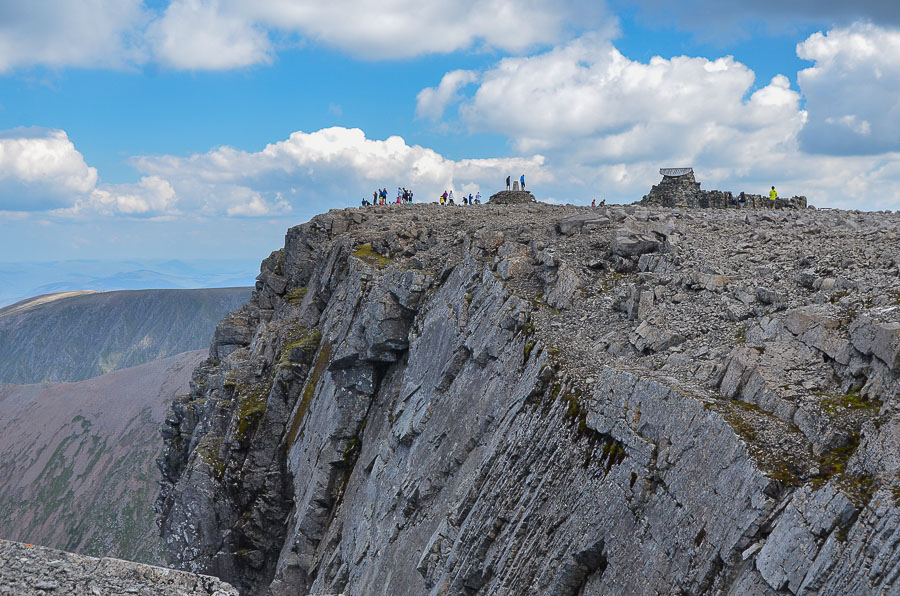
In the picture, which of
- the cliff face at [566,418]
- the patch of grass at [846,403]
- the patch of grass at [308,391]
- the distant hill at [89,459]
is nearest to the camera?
the cliff face at [566,418]

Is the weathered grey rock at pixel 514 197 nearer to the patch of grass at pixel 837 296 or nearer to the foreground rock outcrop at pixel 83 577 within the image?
the patch of grass at pixel 837 296

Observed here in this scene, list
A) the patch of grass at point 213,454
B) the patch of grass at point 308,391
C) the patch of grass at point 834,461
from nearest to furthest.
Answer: the patch of grass at point 834,461 → the patch of grass at point 308,391 → the patch of grass at point 213,454

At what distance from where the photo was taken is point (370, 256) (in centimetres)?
4666

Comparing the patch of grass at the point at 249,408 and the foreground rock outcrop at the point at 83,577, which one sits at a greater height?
the foreground rock outcrop at the point at 83,577

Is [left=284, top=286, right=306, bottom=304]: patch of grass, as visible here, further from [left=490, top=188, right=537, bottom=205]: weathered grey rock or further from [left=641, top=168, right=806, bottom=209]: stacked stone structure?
[left=641, top=168, right=806, bottom=209]: stacked stone structure

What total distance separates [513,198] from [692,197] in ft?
61.5

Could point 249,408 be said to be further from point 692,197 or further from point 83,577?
Result: point 692,197

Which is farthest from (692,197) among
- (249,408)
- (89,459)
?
(89,459)

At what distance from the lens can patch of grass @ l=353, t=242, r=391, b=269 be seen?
4474 cm

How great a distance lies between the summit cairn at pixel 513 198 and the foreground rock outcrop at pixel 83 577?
182 ft

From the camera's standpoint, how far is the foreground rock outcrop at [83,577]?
1834cm

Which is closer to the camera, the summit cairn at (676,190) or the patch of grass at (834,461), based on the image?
the patch of grass at (834,461)

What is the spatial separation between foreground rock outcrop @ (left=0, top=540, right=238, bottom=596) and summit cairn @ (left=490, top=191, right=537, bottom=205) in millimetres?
55604

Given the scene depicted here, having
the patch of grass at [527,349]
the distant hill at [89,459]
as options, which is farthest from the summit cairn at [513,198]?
the distant hill at [89,459]
